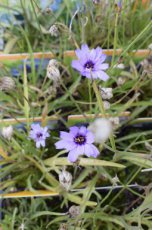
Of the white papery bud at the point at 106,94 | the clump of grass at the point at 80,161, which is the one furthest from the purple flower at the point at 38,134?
the white papery bud at the point at 106,94

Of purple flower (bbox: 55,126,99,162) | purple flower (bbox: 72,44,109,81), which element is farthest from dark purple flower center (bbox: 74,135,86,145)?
→ purple flower (bbox: 72,44,109,81)

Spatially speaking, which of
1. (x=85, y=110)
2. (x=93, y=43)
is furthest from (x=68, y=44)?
(x=85, y=110)

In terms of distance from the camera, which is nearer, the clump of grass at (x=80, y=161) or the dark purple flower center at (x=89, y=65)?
the dark purple flower center at (x=89, y=65)

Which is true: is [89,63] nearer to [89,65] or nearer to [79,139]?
[89,65]

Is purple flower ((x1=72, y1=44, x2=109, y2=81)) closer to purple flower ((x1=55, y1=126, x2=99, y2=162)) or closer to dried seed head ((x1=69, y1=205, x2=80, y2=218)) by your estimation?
purple flower ((x1=55, y1=126, x2=99, y2=162))

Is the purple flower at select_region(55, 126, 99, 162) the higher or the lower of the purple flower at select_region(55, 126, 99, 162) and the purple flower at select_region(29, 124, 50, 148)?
the lower

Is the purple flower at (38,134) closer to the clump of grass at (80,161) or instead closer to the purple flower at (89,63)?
the clump of grass at (80,161)

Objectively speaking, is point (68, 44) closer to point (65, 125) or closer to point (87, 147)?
point (65, 125)
